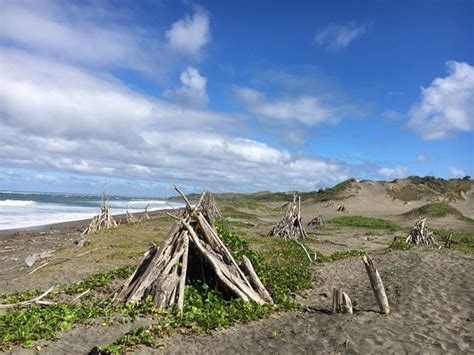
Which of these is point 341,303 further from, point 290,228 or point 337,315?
point 290,228

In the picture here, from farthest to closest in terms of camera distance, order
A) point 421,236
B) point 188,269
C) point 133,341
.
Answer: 1. point 421,236
2. point 188,269
3. point 133,341

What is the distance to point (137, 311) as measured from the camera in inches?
347

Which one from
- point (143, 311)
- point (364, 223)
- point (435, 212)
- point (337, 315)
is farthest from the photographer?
point (435, 212)

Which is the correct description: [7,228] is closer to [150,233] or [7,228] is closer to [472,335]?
[150,233]

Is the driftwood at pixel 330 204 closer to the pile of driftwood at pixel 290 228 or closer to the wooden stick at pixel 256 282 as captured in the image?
the pile of driftwood at pixel 290 228

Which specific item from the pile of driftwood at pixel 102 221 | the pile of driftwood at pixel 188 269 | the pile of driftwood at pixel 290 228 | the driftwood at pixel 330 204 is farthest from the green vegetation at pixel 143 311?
the driftwood at pixel 330 204

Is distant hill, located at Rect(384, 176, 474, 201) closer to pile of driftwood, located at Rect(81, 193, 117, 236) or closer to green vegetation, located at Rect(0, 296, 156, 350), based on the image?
pile of driftwood, located at Rect(81, 193, 117, 236)

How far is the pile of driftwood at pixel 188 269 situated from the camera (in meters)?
9.37

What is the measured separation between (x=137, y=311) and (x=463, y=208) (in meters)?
53.5

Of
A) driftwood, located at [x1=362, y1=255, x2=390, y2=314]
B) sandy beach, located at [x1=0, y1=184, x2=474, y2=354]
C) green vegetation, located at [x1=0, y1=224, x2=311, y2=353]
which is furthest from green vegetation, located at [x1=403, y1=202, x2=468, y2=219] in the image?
driftwood, located at [x1=362, y1=255, x2=390, y2=314]

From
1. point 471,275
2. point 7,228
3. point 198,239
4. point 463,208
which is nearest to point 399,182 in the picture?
point 463,208

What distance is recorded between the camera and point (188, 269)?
1081 centimetres

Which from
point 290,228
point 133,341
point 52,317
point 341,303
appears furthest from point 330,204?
point 133,341

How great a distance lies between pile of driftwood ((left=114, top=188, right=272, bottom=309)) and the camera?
9.37 m
